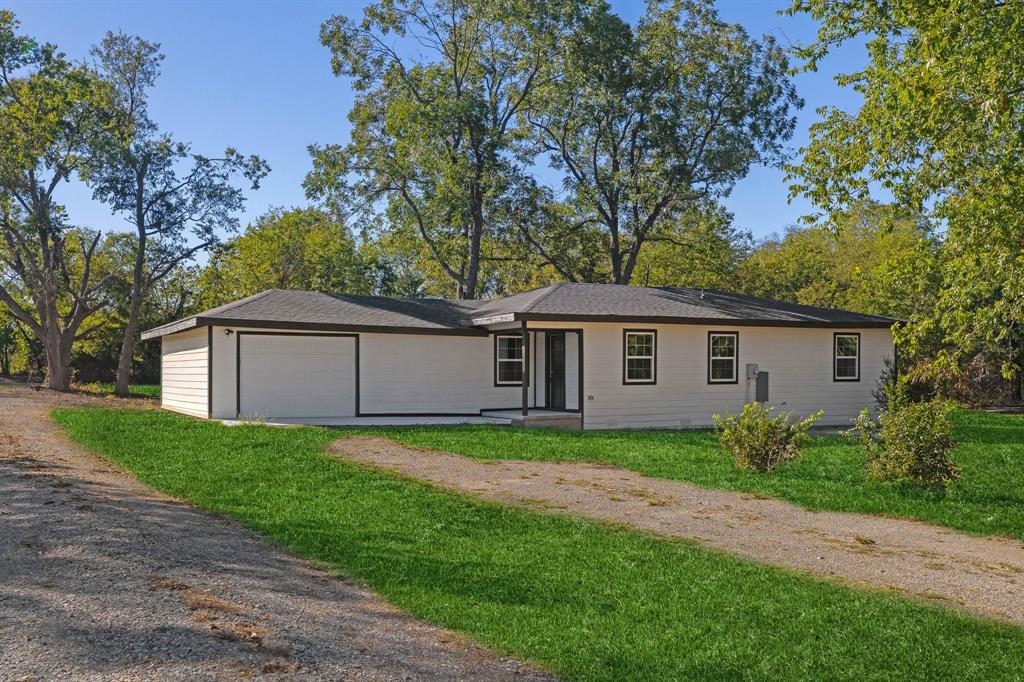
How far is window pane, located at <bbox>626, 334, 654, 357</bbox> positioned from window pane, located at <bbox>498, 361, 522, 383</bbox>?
3517 millimetres

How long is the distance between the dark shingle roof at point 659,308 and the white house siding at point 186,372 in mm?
6573

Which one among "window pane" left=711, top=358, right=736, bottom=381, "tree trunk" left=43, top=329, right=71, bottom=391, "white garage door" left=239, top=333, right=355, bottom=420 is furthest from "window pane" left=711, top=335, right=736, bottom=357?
"tree trunk" left=43, top=329, right=71, bottom=391

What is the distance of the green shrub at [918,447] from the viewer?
10.2 meters

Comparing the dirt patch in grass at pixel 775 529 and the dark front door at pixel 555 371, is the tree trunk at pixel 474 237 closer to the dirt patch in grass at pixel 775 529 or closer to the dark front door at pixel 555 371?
the dark front door at pixel 555 371

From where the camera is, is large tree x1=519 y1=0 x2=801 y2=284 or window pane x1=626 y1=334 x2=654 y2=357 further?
large tree x1=519 y1=0 x2=801 y2=284

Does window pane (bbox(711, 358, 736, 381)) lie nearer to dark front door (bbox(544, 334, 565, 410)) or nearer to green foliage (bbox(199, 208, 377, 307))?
dark front door (bbox(544, 334, 565, 410))

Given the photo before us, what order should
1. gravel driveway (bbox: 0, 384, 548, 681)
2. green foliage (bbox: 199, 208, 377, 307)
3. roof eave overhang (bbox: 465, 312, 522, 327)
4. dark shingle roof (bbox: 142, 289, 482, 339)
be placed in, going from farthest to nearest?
green foliage (bbox: 199, 208, 377, 307), dark shingle roof (bbox: 142, 289, 482, 339), roof eave overhang (bbox: 465, 312, 522, 327), gravel driveway (bbox: 0, 384, 548, 681)

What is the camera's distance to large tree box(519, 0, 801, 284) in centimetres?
3003

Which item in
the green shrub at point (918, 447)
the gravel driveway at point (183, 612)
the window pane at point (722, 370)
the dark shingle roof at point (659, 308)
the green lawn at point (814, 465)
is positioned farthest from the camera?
the window pane at point (722, 370)

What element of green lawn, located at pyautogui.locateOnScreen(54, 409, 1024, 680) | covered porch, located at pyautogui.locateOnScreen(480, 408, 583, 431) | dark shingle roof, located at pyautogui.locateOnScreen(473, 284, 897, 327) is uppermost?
dark shingle roof, located at pyautogui.locateOnScreen(473, 284, 897, 327)

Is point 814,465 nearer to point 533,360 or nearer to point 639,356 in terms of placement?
point 639,356

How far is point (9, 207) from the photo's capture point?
29734mm

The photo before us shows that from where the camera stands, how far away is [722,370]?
19922 mm

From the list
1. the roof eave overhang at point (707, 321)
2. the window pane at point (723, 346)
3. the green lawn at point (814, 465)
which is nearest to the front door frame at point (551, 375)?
the roof eave overhang at point (707, 321)
